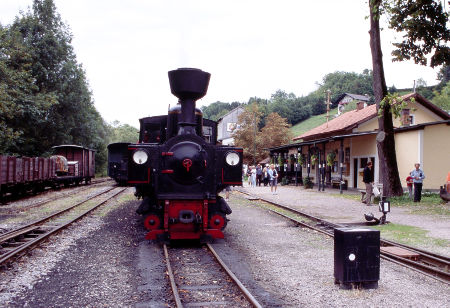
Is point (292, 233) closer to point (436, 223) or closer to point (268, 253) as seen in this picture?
point (268, 253)

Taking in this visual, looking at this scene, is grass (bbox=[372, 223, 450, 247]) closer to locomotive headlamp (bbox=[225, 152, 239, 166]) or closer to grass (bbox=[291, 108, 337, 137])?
locomotive headlamp (bbox=[225, 152, 239, 166])

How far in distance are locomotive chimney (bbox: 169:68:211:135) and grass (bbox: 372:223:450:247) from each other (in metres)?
5.14

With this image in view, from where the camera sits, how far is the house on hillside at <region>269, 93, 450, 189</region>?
22.0 meters

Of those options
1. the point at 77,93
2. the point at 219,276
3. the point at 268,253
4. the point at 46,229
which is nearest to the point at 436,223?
the point at 268,253

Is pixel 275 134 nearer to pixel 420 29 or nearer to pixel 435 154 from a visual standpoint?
pixel 435 154

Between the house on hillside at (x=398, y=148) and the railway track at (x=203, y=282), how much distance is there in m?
11.6

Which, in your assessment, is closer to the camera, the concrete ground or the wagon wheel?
the wagon wheel

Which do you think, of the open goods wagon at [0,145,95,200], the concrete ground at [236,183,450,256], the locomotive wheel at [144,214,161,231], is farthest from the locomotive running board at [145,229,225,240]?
the open goods wagon at [0,145,95,200]

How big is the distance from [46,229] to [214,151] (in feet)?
15.9

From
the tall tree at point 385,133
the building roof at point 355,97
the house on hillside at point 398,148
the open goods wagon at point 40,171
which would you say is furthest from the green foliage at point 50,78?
the building roof at point 355,97

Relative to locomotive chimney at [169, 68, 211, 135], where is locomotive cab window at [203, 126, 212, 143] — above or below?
below

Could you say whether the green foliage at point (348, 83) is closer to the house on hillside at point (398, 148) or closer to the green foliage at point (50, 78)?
the house on hillside at point (398, 148)

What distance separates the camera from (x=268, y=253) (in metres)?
8.20

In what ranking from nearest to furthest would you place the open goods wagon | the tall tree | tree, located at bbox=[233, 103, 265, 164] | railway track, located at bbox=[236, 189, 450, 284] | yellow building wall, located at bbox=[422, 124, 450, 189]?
railway track, located at bbox=[236, 189, 450, 284] < the open goods wagon < the tall tree < yellow building wall, located at bbox=[422, 124, 450, 189] < tree, located at bbox=[233, 103, 265, 164]
